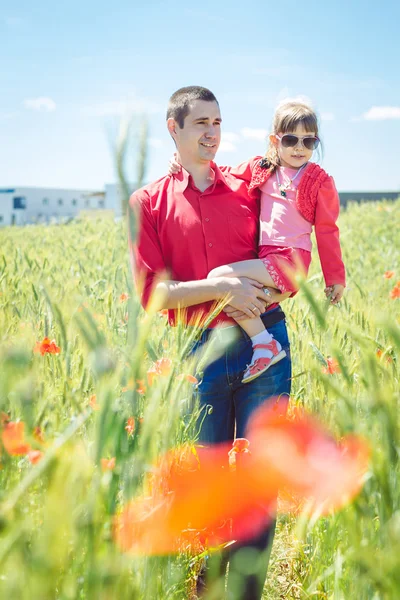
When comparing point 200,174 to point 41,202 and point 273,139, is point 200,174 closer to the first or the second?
point 273,139

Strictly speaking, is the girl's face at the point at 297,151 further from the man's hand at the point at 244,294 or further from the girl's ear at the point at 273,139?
the man's hand at the point at 244,294

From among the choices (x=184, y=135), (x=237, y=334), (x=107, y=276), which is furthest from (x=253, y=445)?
(x=107, y=276)

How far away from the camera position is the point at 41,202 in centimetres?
5409

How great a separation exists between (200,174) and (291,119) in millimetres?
421

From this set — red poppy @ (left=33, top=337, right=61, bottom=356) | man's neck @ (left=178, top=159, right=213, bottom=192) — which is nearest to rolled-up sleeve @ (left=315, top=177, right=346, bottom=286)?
man's neck @ (left=178, top=159, right=213, bottom=192)

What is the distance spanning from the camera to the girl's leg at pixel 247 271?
1929 millimetres

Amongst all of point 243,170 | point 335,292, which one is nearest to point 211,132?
point 243,170

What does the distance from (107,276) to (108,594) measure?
129 inches

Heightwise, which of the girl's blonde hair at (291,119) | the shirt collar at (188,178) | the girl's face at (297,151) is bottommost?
the shirt collar at (188,178)

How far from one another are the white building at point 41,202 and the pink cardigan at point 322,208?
48052 millimetres

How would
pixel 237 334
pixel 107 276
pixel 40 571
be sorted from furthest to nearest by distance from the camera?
pixel 107 276 < pixel 237 334 < pixel 40 571

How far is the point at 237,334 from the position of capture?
78.2 inches

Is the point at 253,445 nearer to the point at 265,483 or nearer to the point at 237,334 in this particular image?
the point at 265,483

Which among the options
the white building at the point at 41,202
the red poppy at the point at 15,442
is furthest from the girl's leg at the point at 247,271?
the white building at the point at 41,202
